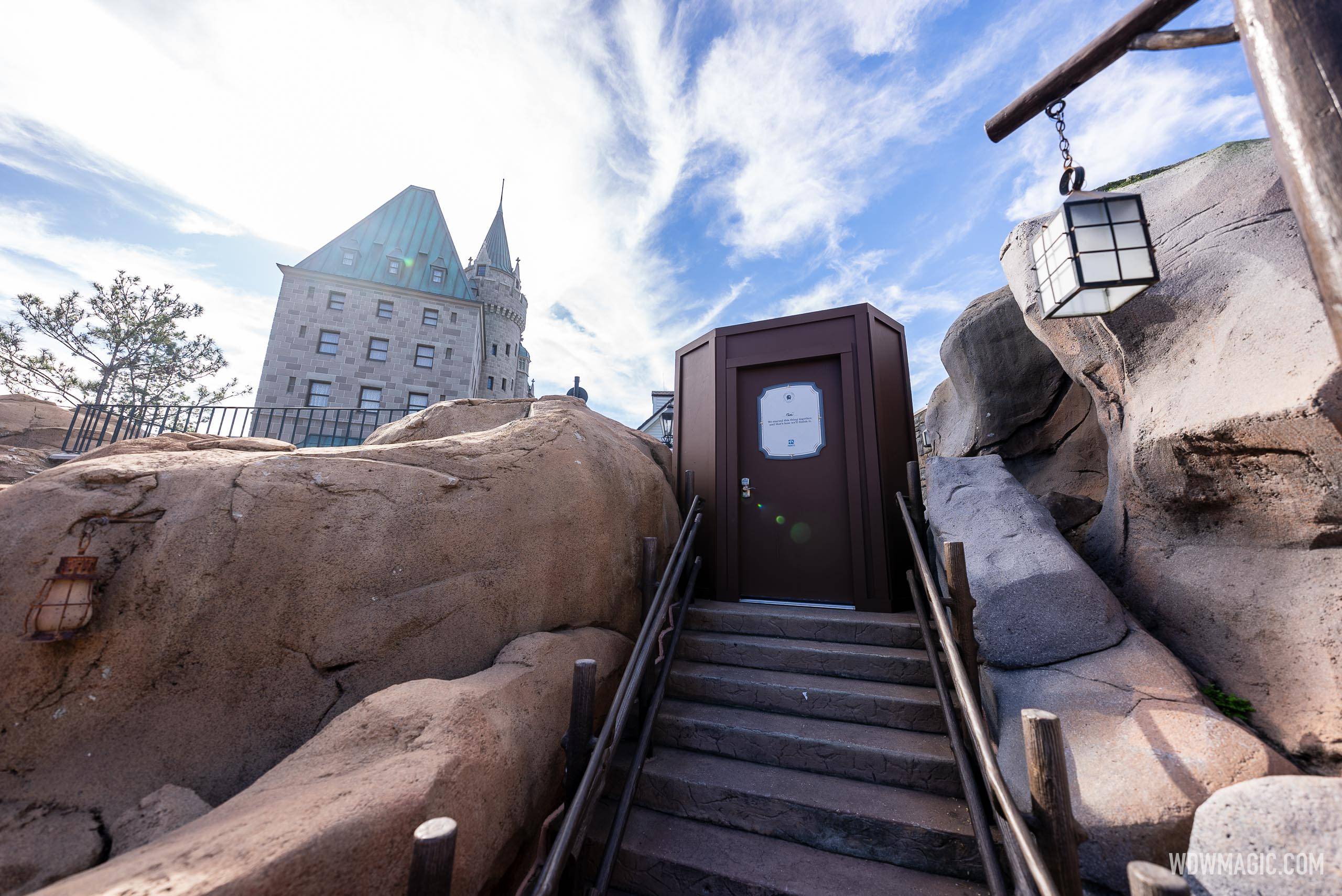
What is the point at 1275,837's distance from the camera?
87.0 inches

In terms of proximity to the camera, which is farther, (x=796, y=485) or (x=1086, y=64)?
(x=796, y=485)

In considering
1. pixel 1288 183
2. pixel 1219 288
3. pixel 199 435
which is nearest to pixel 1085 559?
pixel 1219 288

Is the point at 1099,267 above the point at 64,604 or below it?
above

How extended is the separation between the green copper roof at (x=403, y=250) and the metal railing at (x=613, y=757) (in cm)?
2493

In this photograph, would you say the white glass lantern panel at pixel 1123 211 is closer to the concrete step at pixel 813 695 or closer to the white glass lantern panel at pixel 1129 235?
the white glass lantern panel at pixel 1129 235

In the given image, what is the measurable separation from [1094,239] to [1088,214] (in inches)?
7.7

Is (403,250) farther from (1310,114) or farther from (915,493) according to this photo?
(1310,114)

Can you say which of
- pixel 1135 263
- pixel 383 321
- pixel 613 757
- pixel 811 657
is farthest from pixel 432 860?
pixel 383 321

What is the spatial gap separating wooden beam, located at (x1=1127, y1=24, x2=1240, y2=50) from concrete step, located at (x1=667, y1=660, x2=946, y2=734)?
4.23 m

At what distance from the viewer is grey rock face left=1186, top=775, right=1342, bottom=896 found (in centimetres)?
209

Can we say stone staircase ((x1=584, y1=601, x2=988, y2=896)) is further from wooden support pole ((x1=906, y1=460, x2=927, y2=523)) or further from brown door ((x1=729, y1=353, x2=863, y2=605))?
wooden support pole ((x1=906, y1=460, x2=927, y2=523))

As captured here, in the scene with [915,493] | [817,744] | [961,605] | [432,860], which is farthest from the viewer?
[915,493]

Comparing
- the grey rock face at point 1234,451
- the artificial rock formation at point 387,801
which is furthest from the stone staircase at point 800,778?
the grey rock face at point 1234,451

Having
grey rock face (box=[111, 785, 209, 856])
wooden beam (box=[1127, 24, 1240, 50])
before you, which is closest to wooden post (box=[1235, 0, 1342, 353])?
wooden beam (box=[1127, 24, 1240, 50])
